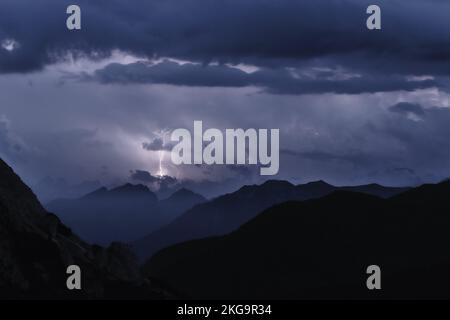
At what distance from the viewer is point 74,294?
618 ft

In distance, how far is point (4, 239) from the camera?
19850cm

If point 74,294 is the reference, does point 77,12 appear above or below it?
above
